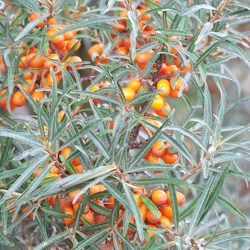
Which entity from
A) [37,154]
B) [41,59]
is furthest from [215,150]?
[41,59]

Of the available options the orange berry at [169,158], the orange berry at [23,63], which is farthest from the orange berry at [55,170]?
the orange berry at [23,63]

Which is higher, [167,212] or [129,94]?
[129,94]

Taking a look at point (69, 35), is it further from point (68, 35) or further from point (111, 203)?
point (111, 203)

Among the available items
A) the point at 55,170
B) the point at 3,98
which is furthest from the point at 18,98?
the point at 55,170

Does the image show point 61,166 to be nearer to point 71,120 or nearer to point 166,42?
point 71,120

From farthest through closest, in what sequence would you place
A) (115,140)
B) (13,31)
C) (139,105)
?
(13,31)
(139,105)
(115,140)

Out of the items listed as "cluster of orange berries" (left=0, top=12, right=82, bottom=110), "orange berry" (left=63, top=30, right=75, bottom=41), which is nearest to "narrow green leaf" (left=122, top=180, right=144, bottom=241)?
"cluster of orange berries" (left=0, top=12, right=82, bottom=110)
